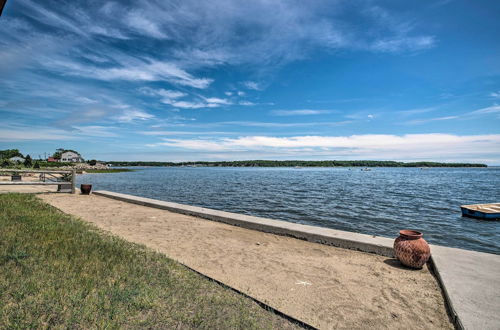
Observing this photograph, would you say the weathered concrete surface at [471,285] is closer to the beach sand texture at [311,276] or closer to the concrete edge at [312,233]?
the beach sand texture at [311,276]

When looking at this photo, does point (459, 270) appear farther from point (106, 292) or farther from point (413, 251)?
point (106, 292)

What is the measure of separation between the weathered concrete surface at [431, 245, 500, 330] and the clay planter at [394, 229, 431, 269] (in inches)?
10.2

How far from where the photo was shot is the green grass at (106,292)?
312 cm

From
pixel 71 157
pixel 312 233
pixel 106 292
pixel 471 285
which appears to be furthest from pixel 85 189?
pixel 71 157

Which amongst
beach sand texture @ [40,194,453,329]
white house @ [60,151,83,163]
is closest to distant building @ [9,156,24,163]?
white house @ [60,151,83,163]

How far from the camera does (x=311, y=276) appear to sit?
16.1 feet

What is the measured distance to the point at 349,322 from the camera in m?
3.45

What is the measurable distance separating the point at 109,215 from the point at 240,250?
6.44m

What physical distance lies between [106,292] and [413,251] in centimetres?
518

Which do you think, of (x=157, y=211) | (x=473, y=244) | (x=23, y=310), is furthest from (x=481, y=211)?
(x=23, y=310)

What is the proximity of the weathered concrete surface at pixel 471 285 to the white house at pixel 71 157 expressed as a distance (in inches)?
6139

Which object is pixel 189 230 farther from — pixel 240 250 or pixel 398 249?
pixel 398 249

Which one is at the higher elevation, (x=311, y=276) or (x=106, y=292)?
(x=106, y=292)

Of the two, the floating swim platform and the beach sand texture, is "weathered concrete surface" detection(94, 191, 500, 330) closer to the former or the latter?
the beach sand texture
